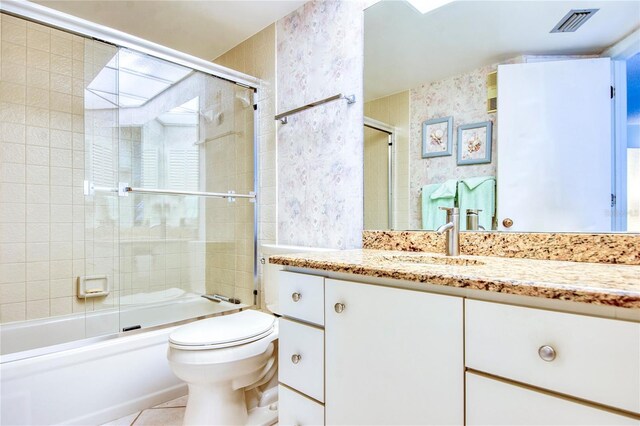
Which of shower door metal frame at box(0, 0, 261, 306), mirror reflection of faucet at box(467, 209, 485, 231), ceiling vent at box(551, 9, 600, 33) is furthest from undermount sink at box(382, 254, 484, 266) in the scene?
shower door metal frame at box(0, 0, 261, 306)

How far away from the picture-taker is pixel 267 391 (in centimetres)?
164

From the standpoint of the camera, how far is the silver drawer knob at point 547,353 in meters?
0.60

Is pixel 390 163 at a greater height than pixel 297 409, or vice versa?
pixel 390 163

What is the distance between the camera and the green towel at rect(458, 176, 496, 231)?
126 centimetres

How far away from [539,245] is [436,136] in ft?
1.93

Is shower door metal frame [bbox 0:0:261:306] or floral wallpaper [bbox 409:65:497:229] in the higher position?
shower door metal frame [bbox 0:0:261:306]

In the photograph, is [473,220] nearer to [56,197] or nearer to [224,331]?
[224,331]

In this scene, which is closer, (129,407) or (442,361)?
(442,361)

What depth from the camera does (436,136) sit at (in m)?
1.40

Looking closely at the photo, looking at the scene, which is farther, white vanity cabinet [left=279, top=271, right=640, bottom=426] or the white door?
the white door

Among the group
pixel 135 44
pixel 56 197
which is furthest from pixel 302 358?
pixel 56 197

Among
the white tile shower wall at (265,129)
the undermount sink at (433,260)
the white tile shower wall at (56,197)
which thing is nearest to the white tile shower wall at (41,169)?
the white tile shower wall at (56,197)

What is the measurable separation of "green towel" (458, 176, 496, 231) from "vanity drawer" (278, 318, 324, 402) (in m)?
0.75

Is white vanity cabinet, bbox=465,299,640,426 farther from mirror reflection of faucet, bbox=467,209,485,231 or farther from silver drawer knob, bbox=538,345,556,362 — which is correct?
mirror reflection of faucet, bbox=467,209,485,231
